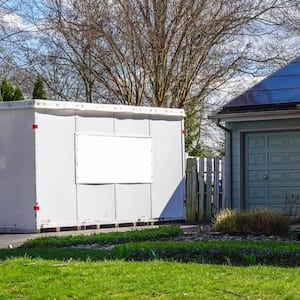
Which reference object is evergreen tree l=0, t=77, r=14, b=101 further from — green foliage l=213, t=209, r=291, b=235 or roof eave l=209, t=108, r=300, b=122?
green foliage l=213, t=209, r=291, b=235

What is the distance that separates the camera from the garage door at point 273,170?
19344mm

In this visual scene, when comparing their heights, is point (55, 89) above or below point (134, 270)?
above

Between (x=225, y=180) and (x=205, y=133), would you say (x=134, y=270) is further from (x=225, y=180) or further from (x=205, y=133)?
(x=205, y=133)

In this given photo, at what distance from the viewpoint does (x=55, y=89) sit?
31906mm

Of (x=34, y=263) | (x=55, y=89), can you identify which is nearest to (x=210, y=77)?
(x=55, y=89)

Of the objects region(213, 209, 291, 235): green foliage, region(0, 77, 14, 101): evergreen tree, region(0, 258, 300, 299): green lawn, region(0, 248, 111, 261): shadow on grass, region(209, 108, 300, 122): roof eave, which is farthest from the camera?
region(0, 77, 14, 101): evergreen tree

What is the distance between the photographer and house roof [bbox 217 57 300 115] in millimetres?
19000

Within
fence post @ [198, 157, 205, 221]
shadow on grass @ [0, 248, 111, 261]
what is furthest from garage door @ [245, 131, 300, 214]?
shadow on grass @ [0, 248, 111, 261]

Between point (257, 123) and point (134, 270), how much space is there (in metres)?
10.8

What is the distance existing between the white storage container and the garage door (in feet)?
6.40

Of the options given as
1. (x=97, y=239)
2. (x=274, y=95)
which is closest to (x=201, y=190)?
(x=274, y=95)

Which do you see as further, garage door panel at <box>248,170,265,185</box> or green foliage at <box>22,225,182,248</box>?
garage door panel at <box>248,170,265,185</box>

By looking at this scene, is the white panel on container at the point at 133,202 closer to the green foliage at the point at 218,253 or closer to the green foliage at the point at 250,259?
the green foliage at the point at 218,253

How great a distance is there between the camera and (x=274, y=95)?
63.9 ft
